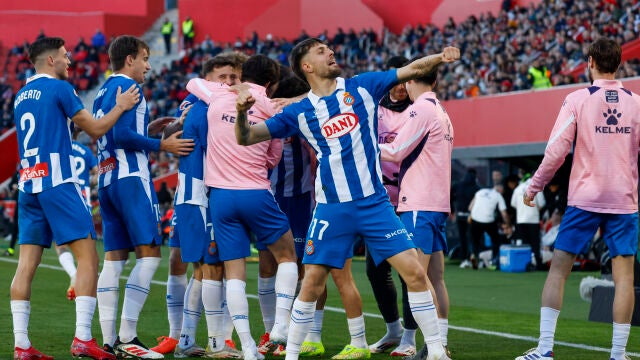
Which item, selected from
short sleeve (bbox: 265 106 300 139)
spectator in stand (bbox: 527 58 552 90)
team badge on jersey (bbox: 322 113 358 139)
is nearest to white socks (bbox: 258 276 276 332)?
short sleeve (bbox: 265 106 300 139)

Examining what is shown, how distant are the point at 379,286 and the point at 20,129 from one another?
2.99 metres

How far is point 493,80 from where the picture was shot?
90.6 feet

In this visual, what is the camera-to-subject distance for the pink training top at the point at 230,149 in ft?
25.0

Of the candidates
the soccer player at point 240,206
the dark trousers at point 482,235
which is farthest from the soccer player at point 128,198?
the dark trousers at point 482,235

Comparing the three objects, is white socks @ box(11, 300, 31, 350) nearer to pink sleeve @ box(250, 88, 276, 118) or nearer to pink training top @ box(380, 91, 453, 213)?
pink sleeve @ box(250, 88, 276, 118)

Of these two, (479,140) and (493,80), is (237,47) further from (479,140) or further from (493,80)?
(479,140)

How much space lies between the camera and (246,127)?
677 cm

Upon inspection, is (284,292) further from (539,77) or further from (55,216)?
(539,77)

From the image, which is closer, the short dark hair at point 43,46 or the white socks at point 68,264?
the short dark hair at point 43,46

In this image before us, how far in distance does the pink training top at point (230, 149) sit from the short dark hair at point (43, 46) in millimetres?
1100

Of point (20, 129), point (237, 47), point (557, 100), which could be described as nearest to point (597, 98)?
point (20, 129)

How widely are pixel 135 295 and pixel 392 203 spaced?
82.2 inches

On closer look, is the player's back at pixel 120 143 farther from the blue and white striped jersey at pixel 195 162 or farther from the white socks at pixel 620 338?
the white socks at pixel 620 338

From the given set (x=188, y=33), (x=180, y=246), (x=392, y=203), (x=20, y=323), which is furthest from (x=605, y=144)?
(x=188, y=33)
